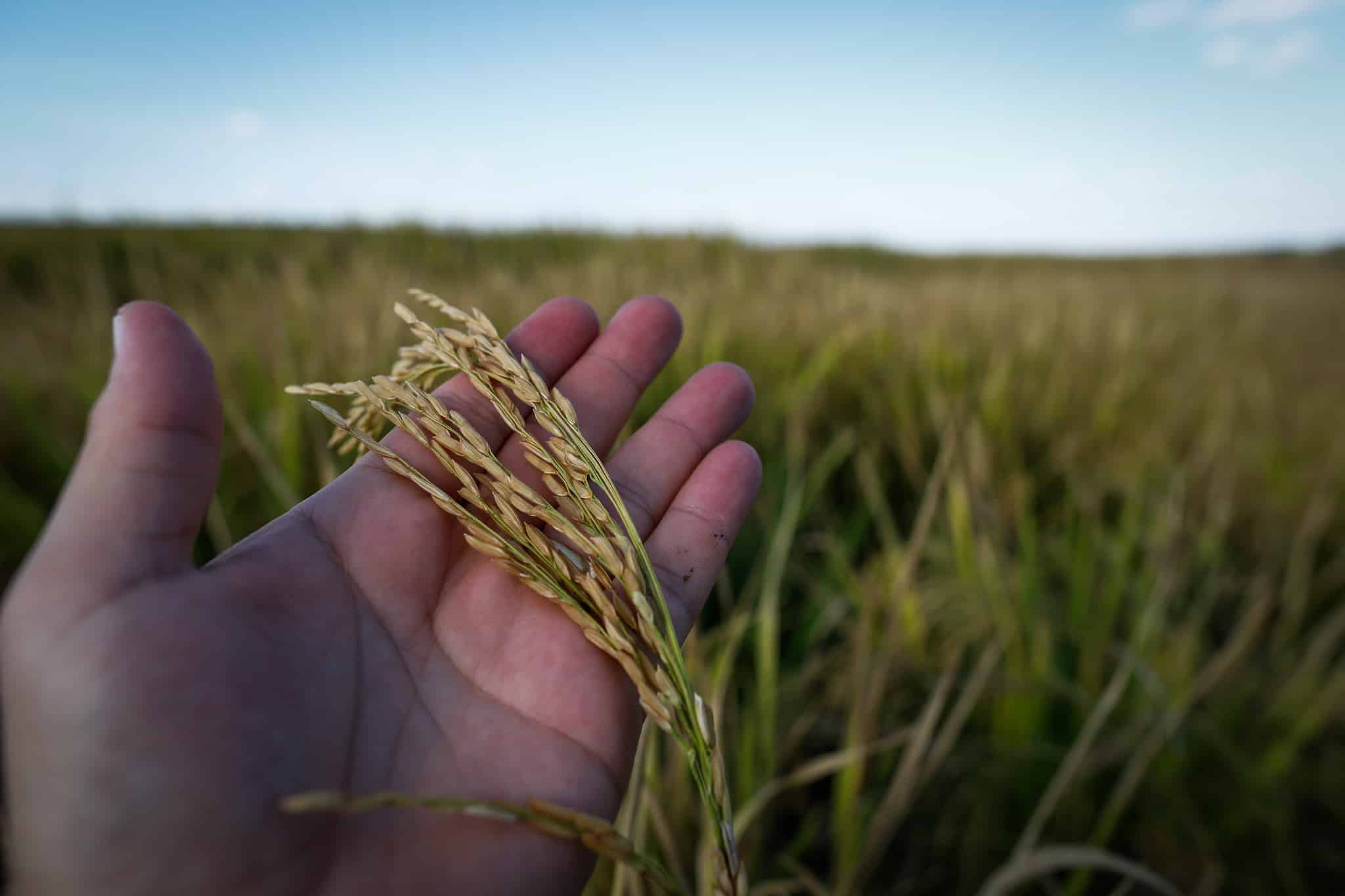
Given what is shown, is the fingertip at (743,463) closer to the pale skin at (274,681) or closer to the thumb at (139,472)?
the pale skin at (274,681)

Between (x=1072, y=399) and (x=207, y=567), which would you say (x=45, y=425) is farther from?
Result: (x=1072, y=399)

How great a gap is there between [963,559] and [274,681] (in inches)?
60.8

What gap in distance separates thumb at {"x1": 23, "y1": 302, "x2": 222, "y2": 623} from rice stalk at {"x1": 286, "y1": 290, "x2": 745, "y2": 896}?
0.11m

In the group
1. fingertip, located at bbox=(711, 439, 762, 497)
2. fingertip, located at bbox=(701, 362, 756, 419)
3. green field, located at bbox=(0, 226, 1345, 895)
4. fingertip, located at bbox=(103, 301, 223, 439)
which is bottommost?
green field, located at bbox=(0, 226, 1345, 895)

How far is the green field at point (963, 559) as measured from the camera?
1.31m

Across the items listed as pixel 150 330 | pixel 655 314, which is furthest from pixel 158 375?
pixel 655 314

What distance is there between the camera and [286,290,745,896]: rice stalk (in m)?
0.62

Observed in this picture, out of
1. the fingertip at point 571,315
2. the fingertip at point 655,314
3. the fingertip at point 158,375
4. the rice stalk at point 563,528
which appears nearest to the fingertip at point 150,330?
the fingertip at point 158,375

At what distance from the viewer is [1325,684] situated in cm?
168

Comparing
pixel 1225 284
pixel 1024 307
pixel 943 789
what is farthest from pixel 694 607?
pixel 1225 284

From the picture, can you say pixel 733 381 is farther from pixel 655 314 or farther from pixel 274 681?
pixel 274 681

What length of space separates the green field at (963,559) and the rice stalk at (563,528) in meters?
0.41

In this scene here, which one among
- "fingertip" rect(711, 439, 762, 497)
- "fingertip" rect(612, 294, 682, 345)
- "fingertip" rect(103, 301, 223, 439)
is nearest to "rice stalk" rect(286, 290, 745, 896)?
"fingertip" rect(103, 301, 223, 439)

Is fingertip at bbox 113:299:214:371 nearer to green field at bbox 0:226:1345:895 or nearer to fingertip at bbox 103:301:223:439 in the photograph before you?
fingertip at bbox 103:301:223:439
